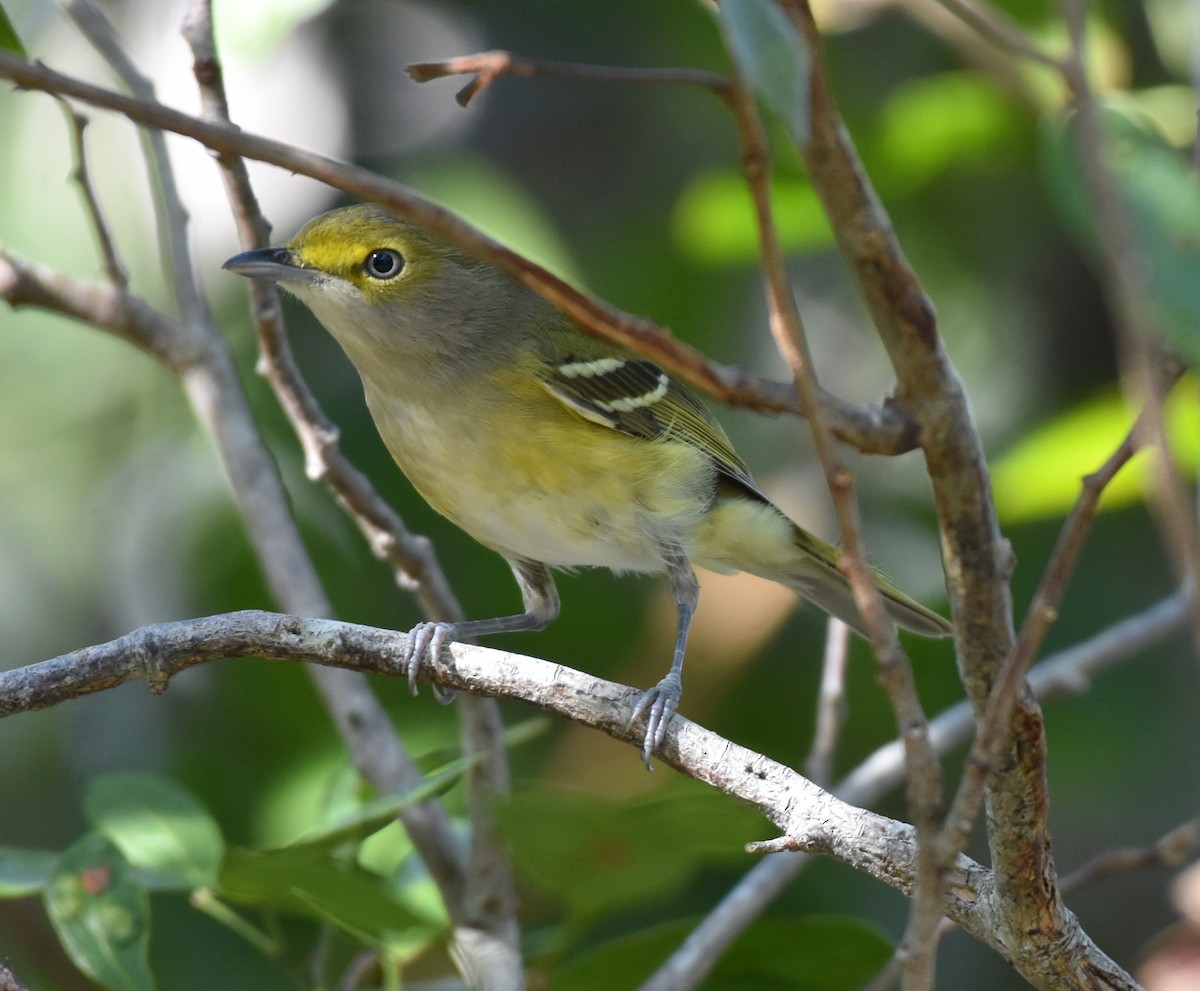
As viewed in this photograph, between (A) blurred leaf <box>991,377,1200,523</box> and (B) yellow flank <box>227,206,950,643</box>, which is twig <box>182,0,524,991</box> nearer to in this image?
(B) yellow flank <box>227,206,950,643</box>

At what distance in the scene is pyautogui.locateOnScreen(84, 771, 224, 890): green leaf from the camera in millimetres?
2299

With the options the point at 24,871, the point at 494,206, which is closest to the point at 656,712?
the point at 24,871

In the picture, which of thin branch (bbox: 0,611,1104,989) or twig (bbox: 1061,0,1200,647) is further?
thin branch (bbox: 0,611,1104,989)

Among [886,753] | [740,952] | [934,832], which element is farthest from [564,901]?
[934,832]

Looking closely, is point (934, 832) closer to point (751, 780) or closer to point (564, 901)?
point (751, 780)

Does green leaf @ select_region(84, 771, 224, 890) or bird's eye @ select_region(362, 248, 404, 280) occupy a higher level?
bird's eye @ select_region(362, 248, 404, 280)

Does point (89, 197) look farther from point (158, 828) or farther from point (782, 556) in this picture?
point (782, 556)

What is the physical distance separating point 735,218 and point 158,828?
2.13m

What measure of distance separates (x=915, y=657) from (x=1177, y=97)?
5.13 ft

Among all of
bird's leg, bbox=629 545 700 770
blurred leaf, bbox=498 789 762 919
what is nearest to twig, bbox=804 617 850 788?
bird's leg, bbox=629 545 700 770

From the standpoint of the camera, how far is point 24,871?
2178 mm

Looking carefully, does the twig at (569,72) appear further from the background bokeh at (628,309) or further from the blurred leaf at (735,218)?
the blurred leaf at (735,218)

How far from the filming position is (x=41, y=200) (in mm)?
4531

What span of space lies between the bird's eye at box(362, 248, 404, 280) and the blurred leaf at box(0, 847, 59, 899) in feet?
4.64
